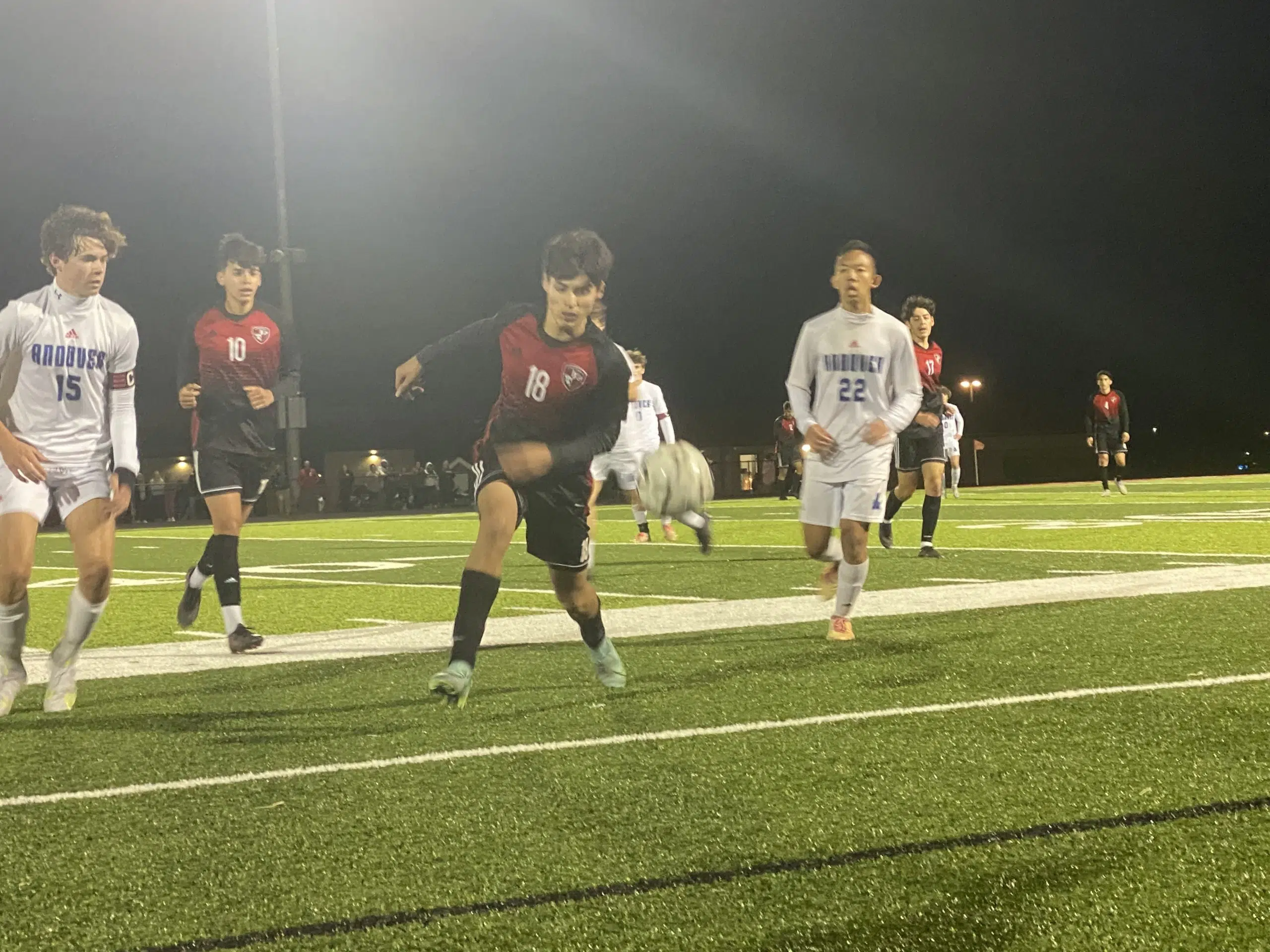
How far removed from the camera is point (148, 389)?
5138 centimetres

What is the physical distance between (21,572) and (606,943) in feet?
12.7

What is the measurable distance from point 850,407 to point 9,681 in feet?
13.8

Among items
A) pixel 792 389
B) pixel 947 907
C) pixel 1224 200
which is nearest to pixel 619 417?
pixel 792 389

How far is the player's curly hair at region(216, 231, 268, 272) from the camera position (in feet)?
26.5

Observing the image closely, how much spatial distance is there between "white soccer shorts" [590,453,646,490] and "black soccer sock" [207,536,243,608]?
4.02 meters

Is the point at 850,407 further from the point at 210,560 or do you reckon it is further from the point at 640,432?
the point at 640,432

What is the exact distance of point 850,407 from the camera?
7.45 meters

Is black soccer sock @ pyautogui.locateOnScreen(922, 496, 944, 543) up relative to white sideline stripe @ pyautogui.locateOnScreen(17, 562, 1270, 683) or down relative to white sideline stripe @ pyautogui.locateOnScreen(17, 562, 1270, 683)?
up

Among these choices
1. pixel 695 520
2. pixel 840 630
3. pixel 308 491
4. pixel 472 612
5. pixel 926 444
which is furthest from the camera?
pixel 308 491

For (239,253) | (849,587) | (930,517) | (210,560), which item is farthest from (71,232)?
(930,517)

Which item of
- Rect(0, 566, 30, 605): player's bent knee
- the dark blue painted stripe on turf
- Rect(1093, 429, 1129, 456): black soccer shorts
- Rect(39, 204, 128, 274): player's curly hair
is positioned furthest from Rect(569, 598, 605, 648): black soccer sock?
Rect(1093, 429, 1129, 456): black soccer shorts

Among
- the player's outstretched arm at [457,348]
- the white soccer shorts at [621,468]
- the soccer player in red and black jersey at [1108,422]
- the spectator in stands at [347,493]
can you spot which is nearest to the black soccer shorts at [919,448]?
the white soccer shorts at [621,468]

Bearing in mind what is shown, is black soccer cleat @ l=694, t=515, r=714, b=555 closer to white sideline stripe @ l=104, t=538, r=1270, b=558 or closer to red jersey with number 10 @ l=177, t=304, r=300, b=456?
red jersey with number 10 @ l=177, t=304, r=300, b=456

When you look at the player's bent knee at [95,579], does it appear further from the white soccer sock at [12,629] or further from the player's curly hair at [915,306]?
the player's curly hair at [915,306]
